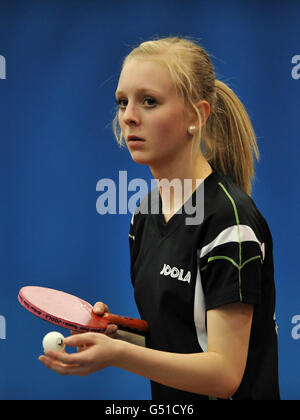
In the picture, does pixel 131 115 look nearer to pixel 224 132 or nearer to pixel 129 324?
pixel 224 132

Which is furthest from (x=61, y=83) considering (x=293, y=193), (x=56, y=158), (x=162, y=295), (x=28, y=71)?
(x=162, y=295)

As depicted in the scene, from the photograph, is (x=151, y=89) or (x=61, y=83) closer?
(x=151, y=89)

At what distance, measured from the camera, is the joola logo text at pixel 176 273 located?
1177 mm

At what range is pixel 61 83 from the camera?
102 inches

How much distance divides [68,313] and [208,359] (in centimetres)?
33

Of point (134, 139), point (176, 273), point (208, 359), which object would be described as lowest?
point (208, 359)

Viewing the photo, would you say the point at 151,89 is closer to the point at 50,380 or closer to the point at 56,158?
the point at 56,158

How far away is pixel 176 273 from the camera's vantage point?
3.94 feet

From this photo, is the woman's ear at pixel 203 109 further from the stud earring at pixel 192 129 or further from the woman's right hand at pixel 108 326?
the woman's right hand at pixel 108 326

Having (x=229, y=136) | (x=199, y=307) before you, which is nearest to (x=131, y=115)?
(x=229, y=136)

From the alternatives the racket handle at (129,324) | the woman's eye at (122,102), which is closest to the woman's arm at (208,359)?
the racket handle at (129,324)

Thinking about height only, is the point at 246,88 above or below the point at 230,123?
above

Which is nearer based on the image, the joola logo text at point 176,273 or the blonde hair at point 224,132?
the joola logo text at point 176,273

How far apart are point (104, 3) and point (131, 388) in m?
1.71
